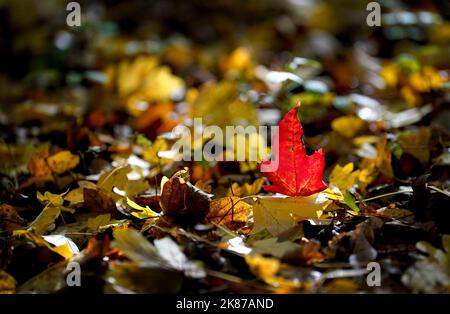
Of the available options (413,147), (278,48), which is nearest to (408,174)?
(413,147)

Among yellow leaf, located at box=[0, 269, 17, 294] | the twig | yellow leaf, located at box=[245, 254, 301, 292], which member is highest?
the twig

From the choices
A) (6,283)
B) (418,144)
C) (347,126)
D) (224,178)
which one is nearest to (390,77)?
(347,126)

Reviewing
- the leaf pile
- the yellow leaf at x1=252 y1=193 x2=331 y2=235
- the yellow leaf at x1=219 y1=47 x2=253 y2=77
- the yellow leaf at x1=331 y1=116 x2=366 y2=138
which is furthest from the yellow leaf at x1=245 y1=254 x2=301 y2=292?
the yellow leaf at x1=219 y1=47 x2=253 y2=77

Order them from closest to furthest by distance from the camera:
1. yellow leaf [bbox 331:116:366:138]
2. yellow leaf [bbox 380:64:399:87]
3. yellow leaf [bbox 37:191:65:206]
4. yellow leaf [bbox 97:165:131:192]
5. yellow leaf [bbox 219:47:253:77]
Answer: yellow leaf [bbox 37:191:65:206] → yellow leaf [bbox 97:165:131:192] → yellow leaf [bbox 331:116:366:138] → yellow leaf [bbox 380:64:399:87] → yellow leaf [bbox 219:47:253:77]

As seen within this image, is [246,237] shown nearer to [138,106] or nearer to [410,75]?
[138,106]

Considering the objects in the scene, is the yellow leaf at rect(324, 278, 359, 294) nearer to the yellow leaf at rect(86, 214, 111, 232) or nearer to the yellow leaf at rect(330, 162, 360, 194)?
the yellow leaf at rect(330, 162, 360, 194)

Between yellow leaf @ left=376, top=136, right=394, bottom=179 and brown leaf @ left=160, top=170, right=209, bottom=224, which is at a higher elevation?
yellow leaf @ left=376, top=136, right=394, bottom=179

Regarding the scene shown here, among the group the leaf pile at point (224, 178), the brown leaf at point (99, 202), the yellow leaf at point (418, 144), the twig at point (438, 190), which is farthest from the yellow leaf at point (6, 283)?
the yellow leaf at point (418, 144)

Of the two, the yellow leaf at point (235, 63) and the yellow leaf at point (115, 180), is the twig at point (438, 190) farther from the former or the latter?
the yellow leaf at point (235, 63)
